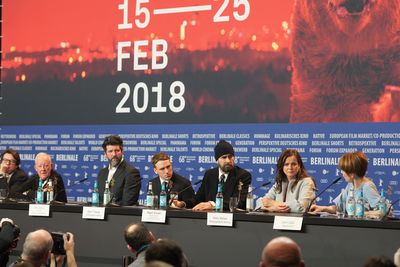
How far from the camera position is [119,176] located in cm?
734

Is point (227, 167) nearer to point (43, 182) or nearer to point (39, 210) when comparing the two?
point (39, 210)

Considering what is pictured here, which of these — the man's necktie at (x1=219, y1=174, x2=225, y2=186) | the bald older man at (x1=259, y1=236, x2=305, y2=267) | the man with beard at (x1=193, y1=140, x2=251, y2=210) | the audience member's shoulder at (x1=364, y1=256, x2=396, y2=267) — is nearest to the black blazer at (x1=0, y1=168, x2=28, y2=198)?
the man with beard at (x1=193, y1=140, x2=251, y2=210)

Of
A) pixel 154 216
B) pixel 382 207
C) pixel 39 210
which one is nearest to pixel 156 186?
pixel 39 210

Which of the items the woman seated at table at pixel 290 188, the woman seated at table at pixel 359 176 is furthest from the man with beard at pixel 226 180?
the woman seated at table at pixel 359 176

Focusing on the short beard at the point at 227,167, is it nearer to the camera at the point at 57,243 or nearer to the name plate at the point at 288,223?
the name plate at the point at 288,223

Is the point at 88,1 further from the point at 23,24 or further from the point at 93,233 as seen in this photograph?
the point at 93,233

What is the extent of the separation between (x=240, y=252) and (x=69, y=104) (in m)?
3.93

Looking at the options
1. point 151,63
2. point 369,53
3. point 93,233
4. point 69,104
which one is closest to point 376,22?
point 369,53

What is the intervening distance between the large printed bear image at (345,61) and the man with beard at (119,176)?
61.6 inches

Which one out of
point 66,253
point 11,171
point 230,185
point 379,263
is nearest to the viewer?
point 379,263

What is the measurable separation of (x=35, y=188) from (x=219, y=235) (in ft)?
8.67

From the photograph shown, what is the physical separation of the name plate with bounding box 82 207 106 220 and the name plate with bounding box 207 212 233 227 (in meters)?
0.92

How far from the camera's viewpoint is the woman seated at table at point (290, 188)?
6.18 m

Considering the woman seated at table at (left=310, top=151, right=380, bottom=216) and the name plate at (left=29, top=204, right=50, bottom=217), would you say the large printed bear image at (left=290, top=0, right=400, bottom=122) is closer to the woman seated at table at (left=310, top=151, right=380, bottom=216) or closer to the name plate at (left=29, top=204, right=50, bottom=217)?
the woman seated at table at (left=310, top=151, right=380, bottom=216)
